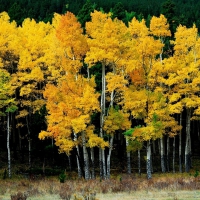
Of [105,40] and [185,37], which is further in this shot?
[185,37]

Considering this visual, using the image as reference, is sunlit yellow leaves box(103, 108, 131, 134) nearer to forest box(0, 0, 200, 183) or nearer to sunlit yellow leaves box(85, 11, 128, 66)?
forest box(0, 0, 200, 183)

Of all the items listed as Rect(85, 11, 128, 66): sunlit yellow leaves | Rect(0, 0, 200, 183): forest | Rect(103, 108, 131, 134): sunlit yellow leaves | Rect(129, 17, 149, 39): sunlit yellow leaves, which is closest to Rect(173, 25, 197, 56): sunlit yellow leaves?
Rect(0, 0, 200, 183): forest

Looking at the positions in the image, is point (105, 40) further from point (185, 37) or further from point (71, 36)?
point (185, 37)

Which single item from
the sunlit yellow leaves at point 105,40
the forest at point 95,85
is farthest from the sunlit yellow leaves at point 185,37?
the sunlit yellow leaves at point 105,40

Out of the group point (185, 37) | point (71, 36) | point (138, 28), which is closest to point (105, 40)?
point (71, 36)

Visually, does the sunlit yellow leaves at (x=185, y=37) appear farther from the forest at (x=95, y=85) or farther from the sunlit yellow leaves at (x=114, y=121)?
the sunlit yellow leaves at (x=114, y=121)

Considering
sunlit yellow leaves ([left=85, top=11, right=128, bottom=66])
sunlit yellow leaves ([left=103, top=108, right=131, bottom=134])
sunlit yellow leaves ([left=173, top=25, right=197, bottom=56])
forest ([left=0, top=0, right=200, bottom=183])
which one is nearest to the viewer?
sunlit yellow leaves ([left=85, top=11, right=128, bottom=66])

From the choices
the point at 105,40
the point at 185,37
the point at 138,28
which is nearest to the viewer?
the point at 105,40

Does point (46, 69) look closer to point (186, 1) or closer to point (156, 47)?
point (156, 47)

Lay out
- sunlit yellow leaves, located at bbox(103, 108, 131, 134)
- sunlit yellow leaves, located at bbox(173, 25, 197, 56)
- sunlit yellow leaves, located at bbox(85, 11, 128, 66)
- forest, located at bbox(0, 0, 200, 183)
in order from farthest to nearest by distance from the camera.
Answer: sunlit yellow leaves, located at bbox(173, 25, 197, 56)
sunlit yellow leaves, located at bbox(103, 108, 131, 134)
forest, located at bbox(0, 0, 200, 183)
sunlit yellow leaves, located at bbox(85, 11, 128, 66)

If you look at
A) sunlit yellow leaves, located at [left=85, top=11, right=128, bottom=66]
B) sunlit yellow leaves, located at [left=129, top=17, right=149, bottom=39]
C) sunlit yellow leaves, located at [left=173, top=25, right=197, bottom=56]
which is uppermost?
sunlit yellow leaves, located at [left=129, top=17, right=149, bottom=39]

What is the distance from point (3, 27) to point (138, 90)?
11873mm

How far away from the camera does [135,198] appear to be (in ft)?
47.4

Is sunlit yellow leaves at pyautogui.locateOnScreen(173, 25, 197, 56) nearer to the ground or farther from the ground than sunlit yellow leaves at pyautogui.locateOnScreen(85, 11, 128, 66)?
farther from the ground
